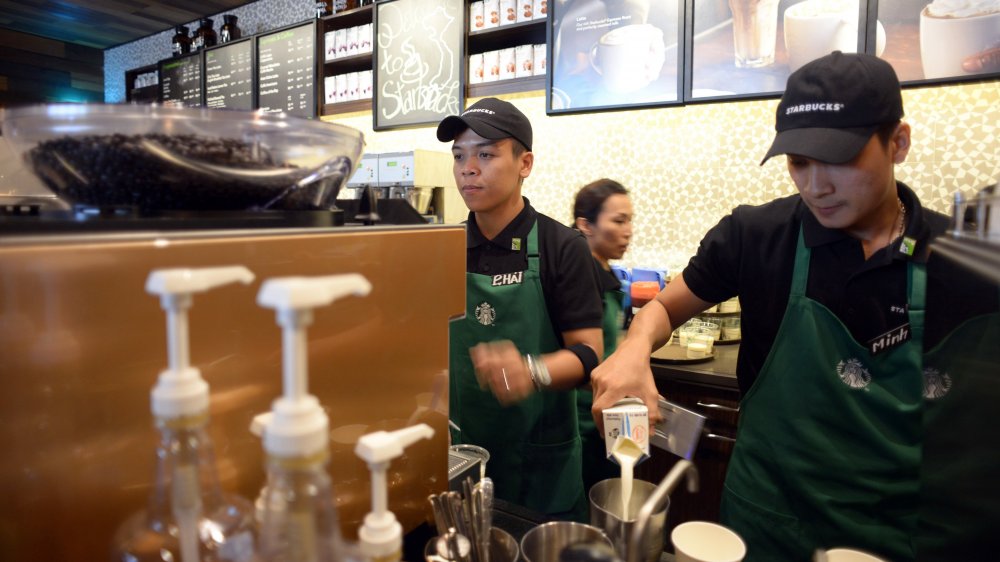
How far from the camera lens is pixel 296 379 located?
0.38m

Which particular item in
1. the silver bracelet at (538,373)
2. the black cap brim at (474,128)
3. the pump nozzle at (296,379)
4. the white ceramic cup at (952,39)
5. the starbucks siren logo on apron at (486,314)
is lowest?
the silver bracelet at (538,373)

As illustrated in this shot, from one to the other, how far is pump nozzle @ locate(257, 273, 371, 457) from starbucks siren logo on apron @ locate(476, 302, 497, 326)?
1395mm

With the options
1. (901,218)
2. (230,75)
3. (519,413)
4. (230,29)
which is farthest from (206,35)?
(901,218)

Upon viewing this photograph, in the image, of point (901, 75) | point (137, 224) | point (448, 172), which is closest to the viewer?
point (137, 224)

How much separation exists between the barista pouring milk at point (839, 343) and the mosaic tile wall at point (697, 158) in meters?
1.56

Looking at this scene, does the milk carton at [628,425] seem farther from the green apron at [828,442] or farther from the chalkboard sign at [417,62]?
the chalkboard sign at [417,62]

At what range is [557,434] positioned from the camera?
1.78 meters

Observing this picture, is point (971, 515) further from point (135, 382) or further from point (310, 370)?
point (135, 382)

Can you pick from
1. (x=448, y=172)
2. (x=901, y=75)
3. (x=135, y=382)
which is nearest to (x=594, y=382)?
(x=135, y=382)

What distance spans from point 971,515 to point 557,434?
128cm

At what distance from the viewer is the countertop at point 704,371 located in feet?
7.73

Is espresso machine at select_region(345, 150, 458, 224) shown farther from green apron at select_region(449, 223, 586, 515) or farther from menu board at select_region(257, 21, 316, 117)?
green apron at select_region(449, 223, 586, 515)

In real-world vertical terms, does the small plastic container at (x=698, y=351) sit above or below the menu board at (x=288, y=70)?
below

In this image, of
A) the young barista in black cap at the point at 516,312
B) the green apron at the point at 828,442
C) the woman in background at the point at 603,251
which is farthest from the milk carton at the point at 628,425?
the woman in background at the point at 603,251
